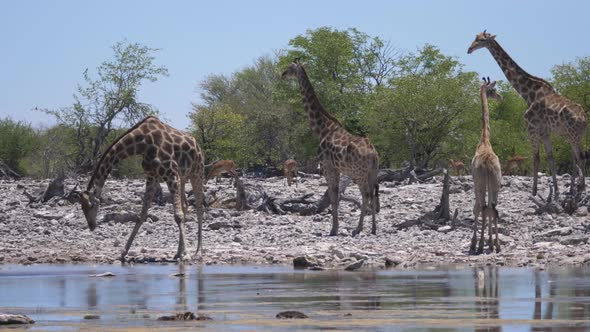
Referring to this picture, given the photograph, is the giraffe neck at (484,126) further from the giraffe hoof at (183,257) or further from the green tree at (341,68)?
the green tree at (341,68)

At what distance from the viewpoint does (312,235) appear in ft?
70.3

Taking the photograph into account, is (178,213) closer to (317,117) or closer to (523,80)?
(317,117)

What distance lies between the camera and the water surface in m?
9.26

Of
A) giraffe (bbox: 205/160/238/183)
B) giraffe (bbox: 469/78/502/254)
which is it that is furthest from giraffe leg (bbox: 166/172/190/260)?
giraffe (bbox: 205/160/238/183)

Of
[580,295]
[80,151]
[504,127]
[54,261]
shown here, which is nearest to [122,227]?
[54,261]

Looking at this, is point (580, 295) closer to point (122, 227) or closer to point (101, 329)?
point (101, 329)

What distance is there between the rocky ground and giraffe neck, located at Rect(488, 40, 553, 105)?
221 cm

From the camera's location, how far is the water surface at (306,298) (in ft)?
30.4

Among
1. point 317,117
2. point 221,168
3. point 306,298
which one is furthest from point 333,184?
point 221,168

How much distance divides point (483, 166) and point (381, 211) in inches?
263

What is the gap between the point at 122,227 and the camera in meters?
23.1

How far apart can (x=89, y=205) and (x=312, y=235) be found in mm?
4509

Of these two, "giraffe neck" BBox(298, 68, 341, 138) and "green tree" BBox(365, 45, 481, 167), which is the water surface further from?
"green tree" BBox(365, 45, 481, 167)

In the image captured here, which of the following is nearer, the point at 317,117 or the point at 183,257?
the point at 183,257
